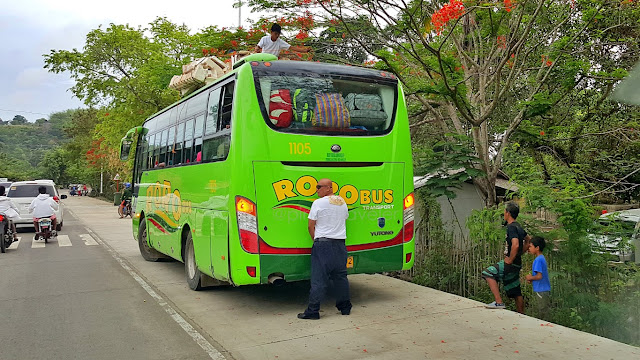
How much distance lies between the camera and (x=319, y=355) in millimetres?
5477

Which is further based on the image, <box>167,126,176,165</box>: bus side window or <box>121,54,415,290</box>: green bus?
<box>167,126,176,165</box>: bus side window

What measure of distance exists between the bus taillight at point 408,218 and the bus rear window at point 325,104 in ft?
3.51

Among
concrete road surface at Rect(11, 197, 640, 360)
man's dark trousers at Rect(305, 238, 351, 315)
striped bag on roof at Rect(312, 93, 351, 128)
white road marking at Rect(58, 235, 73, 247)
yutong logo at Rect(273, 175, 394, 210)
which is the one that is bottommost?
white road marking at Rect(58, 235, 73, 247)

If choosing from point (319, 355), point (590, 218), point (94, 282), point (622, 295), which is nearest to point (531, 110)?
point (590, 218)

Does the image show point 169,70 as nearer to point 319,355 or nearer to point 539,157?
point 539,157

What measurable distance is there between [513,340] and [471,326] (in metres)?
0.64

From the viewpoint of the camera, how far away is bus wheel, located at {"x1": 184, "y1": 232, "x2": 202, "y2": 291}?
8.73m

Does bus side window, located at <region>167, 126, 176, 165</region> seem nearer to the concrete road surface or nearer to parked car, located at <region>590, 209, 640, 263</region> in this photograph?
the concrete road surface

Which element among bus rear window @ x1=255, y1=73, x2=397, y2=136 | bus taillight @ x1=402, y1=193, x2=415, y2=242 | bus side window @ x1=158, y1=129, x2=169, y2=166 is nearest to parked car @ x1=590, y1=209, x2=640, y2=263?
bus taillight @ x1=402, y1=193, x2=415, y2=242

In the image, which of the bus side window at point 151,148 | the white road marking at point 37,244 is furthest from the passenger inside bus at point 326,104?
the white road marking at point 37,244

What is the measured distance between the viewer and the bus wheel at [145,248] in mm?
12508

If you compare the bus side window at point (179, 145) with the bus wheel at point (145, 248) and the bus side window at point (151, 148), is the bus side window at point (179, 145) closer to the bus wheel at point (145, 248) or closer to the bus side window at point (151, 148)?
the bus side window at point (151, 148)

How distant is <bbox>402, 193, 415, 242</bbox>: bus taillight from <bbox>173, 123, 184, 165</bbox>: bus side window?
4033 millimetres

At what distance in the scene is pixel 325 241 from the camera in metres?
6.85
